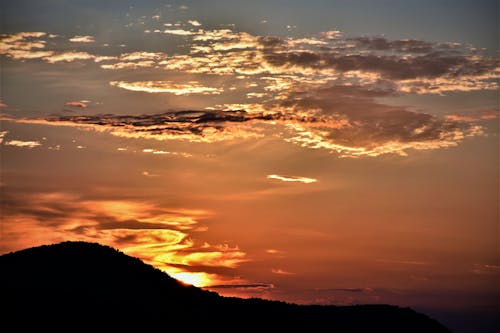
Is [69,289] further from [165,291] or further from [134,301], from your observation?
[165,291]

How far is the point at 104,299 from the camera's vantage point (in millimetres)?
128000

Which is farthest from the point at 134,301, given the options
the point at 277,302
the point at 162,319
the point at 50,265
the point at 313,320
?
the point at 313,320

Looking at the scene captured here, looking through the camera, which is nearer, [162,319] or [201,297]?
[162,319]

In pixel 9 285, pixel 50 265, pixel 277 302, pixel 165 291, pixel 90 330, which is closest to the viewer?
pixel 90 330

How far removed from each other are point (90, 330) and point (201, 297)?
144ft

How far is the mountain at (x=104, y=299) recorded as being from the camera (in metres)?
116

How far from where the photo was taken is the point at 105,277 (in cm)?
14112

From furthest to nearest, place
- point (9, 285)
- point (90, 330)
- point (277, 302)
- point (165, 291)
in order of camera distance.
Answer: point (277, 302) < point (165, 291) < point (9, 285) < point (90, 330)

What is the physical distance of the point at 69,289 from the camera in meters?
128

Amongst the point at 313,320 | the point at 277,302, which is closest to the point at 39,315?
the point at 277,302

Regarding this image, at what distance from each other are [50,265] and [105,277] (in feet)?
36.9

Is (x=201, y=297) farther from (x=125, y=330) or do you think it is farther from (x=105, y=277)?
(x=125, y=330)

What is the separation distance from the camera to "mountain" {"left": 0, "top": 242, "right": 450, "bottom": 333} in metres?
116

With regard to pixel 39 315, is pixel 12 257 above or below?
above
